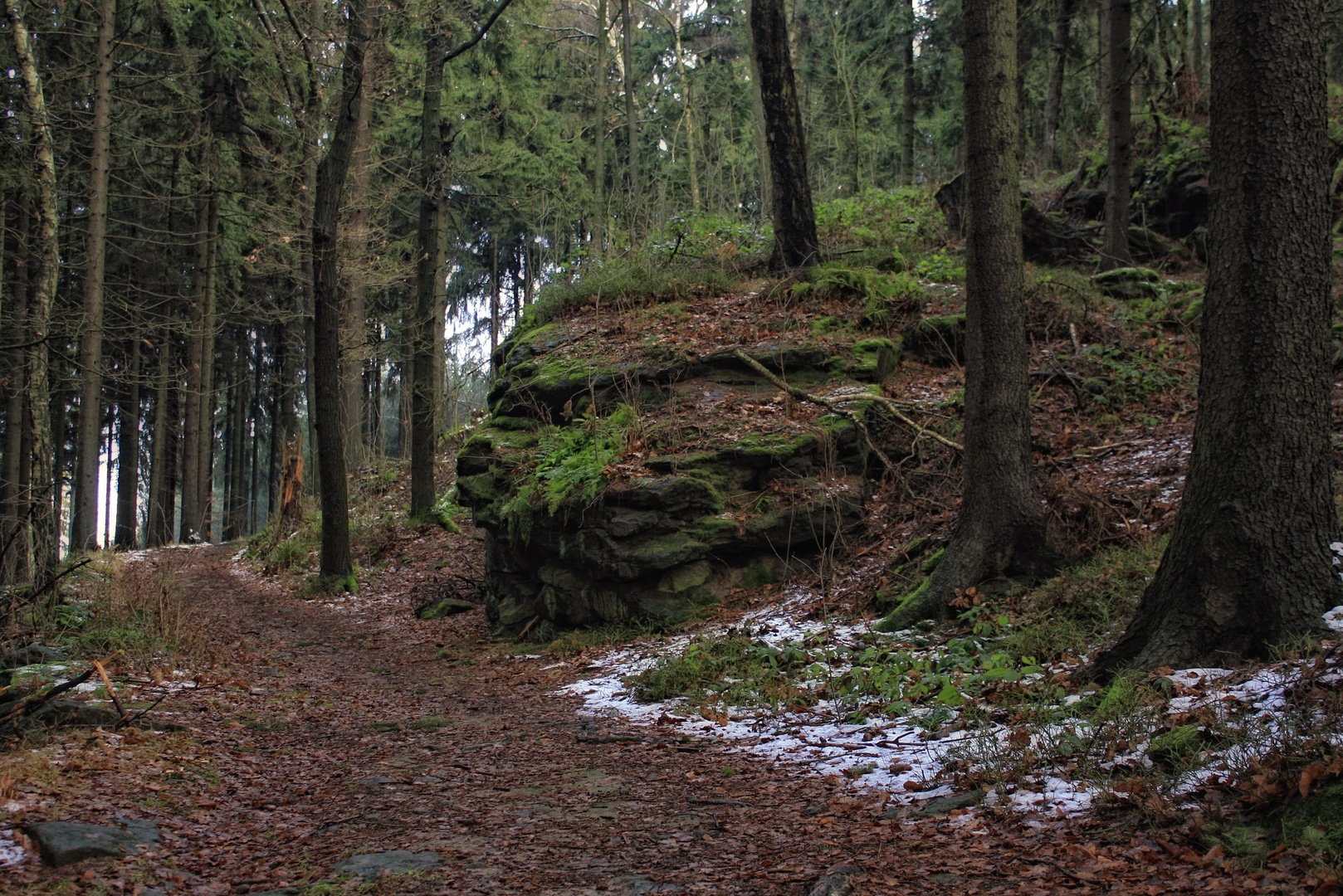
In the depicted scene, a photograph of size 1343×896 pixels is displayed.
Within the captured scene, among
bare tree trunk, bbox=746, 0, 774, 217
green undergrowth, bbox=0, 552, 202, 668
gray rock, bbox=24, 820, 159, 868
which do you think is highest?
bare tree trunk, bbox=746, 0, 774, 217

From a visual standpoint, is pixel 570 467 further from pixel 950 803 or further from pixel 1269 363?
pixel 1269 363

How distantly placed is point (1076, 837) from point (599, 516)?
593 centimetres

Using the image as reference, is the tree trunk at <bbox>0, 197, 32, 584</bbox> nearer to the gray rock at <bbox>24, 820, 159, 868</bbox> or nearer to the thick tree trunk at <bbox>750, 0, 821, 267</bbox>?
the gray rock at <bbox>24, 820, 159, 868</bbox>

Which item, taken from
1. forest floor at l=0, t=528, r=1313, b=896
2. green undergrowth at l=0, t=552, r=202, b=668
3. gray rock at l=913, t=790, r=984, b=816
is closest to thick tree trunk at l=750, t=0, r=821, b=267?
forest floor at l=0, t=528, r=1313, b=896

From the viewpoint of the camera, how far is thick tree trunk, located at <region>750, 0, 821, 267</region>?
11.0 m

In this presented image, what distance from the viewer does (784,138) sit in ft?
36.9

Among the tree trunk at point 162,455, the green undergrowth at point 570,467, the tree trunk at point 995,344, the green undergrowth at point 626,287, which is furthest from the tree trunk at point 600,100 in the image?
the tree trunk at point 995,344

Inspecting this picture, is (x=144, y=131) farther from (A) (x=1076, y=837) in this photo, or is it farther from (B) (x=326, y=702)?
(A) (x=1076, y=837)

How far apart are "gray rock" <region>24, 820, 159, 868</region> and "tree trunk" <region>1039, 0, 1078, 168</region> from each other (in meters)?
19.9

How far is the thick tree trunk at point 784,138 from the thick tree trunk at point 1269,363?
7.64 meters

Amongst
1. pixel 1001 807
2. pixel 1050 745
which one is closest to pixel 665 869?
pixel 1001 807

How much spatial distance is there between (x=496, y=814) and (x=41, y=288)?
8548 mm

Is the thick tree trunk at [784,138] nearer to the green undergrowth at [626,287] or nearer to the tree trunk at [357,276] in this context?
the green undergrowth at [626,287]

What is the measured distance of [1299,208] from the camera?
3904 millimetres
